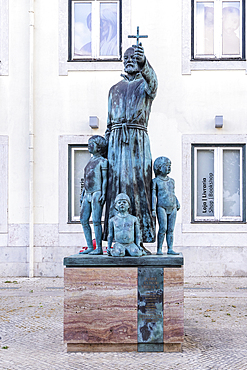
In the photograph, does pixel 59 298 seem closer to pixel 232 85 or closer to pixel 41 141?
pixel 41 141

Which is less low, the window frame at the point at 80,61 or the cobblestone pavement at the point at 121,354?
the window frame at the point at 80,61

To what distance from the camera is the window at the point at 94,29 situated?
1254cm

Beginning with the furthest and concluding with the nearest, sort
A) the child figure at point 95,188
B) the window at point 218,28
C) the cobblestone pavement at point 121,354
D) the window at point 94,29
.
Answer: the window at point 94,29 → the window at point 218,28 → the child figure at point 95,188 → the cobblestone pavement at point 121,354

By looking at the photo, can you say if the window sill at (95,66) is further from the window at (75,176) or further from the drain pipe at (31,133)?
the window at (75,176)

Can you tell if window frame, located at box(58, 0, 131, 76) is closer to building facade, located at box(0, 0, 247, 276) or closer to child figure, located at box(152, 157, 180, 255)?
building facade, located at box(0, 0, 247, 276)

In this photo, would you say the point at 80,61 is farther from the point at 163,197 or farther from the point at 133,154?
the point at 163,197

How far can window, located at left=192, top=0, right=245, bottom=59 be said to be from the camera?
40.7 ft

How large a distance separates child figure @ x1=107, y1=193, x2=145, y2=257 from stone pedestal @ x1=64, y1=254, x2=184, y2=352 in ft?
0.42

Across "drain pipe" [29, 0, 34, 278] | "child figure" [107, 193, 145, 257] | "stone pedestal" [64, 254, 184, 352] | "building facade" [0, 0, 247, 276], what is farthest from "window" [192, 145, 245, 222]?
"stone pedestal" [64, 254, 184, 352]

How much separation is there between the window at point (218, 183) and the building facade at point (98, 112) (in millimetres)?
24

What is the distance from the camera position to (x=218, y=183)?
40.2 feet

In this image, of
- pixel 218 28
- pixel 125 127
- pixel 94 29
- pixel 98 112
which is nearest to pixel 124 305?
pixel 125 127

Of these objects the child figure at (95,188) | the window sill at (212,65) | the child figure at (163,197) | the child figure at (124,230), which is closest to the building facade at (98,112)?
the window sill at (212,65)

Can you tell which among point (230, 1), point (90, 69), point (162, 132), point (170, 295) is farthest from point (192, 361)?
point (230, 1)
